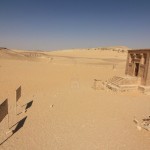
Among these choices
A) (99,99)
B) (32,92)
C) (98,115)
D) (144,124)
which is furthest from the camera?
(32,92)

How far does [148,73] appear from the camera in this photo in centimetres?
1770

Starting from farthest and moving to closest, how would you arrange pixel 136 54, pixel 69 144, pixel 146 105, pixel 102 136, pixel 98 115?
pixel 136 54 < pixel 146 105 < pixel 98 115 < pixel 102 136 < pixel 69 144

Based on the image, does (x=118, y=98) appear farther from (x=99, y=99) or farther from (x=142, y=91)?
(x=142, y=91)

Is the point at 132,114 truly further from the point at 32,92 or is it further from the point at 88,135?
the point at 32,92

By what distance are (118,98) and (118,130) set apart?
20.6 ft

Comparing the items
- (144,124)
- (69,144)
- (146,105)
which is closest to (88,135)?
(69,144)

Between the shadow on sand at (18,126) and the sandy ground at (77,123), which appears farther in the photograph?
the shadow on sand at (18,126)

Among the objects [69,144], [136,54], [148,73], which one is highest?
[136,54]

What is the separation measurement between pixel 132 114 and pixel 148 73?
7.76 metres

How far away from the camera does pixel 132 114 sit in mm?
11469

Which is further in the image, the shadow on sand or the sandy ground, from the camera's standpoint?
the shadow on sand

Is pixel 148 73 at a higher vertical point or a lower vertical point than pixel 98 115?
higher

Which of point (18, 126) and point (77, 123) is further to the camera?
point (77, 123)

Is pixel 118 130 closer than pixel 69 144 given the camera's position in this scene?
No
